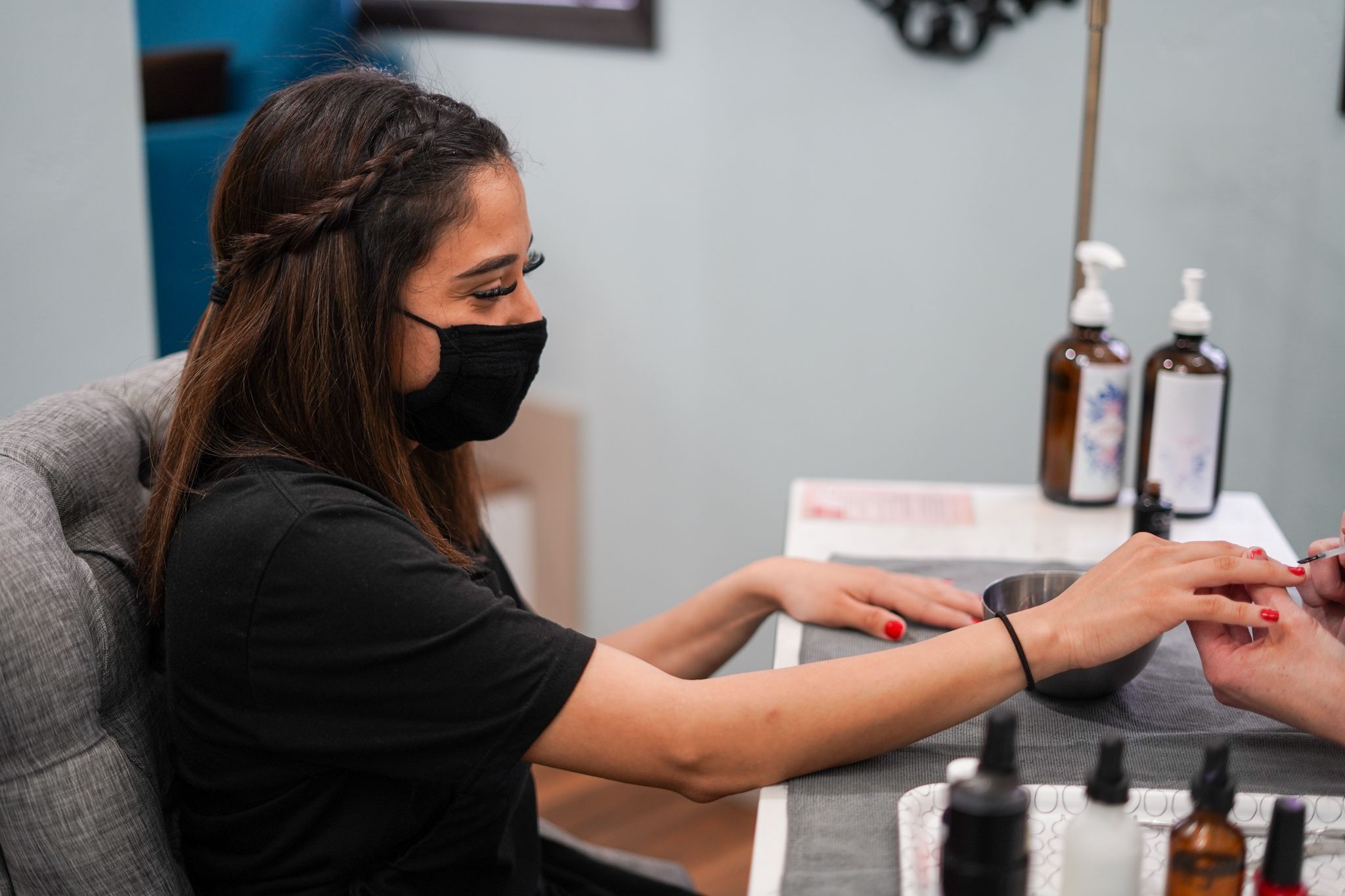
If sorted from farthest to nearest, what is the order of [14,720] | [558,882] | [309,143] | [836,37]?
1. [836,37]
2. [558,882]
3. [309,143]
4. [14,720]

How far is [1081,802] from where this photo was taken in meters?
0.81

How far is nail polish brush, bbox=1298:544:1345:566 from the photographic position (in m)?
0.96

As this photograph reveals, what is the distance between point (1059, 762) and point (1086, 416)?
65 centimetres

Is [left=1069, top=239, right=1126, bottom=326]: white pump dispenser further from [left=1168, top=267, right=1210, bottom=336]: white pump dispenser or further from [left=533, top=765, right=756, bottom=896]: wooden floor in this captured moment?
[left=533, top=765, right=756, bottom=896]: wooden floor

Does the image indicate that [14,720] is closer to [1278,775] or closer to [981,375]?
[1278,775]

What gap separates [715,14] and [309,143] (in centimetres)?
135

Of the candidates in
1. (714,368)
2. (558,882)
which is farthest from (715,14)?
(558,882)

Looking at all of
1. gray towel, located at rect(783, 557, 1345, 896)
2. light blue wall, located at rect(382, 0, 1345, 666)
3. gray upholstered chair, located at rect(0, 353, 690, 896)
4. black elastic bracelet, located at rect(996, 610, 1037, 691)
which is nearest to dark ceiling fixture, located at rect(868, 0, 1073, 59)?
light blue wall, located at rect(382, 0, 1345, 666)

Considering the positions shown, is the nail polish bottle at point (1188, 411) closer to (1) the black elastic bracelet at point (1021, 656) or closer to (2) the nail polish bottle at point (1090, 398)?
(2) the nail polish bottle at point (1090, 398)

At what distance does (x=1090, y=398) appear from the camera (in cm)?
143

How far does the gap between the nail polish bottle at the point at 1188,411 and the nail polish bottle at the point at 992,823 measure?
0.88 m

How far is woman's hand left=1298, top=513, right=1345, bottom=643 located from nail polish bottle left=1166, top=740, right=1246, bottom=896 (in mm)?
396

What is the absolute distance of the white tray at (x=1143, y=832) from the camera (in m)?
0.73

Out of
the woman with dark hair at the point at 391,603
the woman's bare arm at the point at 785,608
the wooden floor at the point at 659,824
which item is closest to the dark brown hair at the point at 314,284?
the woman with dark hair at the point at 391,603
